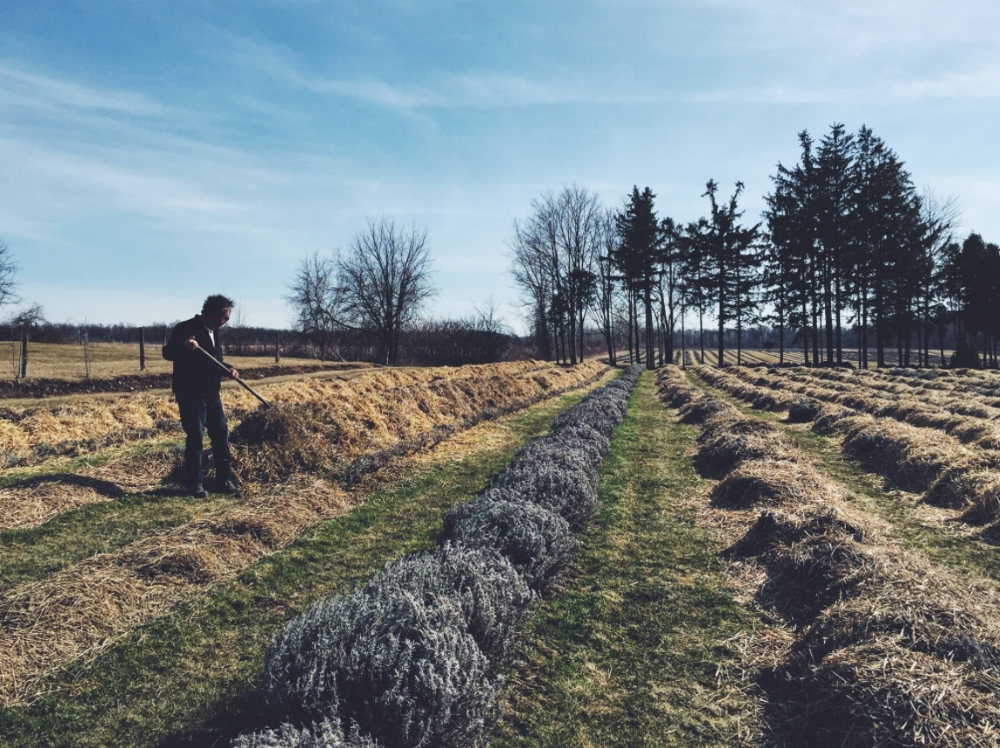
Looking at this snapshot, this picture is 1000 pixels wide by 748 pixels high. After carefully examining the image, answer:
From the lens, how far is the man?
7.02m

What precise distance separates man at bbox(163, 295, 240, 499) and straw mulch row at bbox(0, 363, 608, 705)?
75cm

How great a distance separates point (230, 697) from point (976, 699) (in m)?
4.05

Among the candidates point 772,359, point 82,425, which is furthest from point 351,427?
point 772,359

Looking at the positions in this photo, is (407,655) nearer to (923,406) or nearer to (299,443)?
(299,443)

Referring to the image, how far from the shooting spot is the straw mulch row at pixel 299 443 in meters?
6.68

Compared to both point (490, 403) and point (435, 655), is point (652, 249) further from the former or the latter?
point (435, 655)

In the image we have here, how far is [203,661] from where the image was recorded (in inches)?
146

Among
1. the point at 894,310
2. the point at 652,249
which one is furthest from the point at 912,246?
the point at 652,249

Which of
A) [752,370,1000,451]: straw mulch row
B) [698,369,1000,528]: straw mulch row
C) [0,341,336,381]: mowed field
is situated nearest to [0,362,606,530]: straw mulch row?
[698,369,1000,528]: straw mulch row

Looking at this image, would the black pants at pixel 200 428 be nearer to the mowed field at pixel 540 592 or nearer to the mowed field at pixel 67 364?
the mowed field at pixel 540 592

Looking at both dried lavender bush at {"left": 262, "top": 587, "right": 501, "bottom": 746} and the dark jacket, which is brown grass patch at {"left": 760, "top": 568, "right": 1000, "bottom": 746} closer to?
dried lavender bush at {"left": 262, "top": 587, "right": 501, "bottom": 746}

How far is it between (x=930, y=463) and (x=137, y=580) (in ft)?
33.6

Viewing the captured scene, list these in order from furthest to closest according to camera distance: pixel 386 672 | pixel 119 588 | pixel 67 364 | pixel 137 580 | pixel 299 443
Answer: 1. pixel 67 364
2. pixel 299 443
3. pixel 137 580
4. pixel 119 588
5. pixel 386 672

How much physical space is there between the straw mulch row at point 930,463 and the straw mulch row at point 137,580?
7.82 metres
